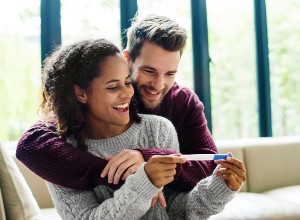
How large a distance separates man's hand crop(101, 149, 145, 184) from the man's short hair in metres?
0.62

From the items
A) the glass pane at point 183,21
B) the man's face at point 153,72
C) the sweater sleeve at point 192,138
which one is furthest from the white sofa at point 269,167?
the man's face at point 153,72

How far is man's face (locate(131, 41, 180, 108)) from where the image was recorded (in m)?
1.68

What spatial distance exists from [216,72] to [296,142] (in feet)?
2.82

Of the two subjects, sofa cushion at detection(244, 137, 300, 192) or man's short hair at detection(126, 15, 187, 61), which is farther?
sofa cushion at detection(244, 137, 300, 192)

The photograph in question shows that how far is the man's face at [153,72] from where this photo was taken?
168 centimetres

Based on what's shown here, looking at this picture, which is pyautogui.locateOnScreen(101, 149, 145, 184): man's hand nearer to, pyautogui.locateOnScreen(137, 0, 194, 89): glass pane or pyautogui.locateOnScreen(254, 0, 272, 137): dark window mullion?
pyautogui.locateOnScreen(137, 0, 194, 89): glass pane

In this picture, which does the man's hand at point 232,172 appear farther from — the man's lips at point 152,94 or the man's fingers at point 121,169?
the man's lips at point 152,94

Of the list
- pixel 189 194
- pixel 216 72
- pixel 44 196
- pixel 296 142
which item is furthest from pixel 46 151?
pixel 216 72

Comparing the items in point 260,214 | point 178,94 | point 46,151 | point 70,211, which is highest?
point 178,94

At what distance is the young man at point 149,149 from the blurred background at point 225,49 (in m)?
1.36

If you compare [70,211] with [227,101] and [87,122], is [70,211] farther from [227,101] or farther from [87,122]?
[227,101]

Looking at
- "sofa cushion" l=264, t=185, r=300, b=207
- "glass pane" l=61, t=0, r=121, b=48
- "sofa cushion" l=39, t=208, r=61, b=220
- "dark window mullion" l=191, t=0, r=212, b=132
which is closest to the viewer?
"sofa cushion" l=39, t=208, r=61, b=220

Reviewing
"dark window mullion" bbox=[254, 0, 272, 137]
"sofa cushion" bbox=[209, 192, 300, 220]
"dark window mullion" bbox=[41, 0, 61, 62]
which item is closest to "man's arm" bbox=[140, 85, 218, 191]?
"sofa cushion" bbox=[209, 192, 300, 220]

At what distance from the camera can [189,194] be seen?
1359 mm
